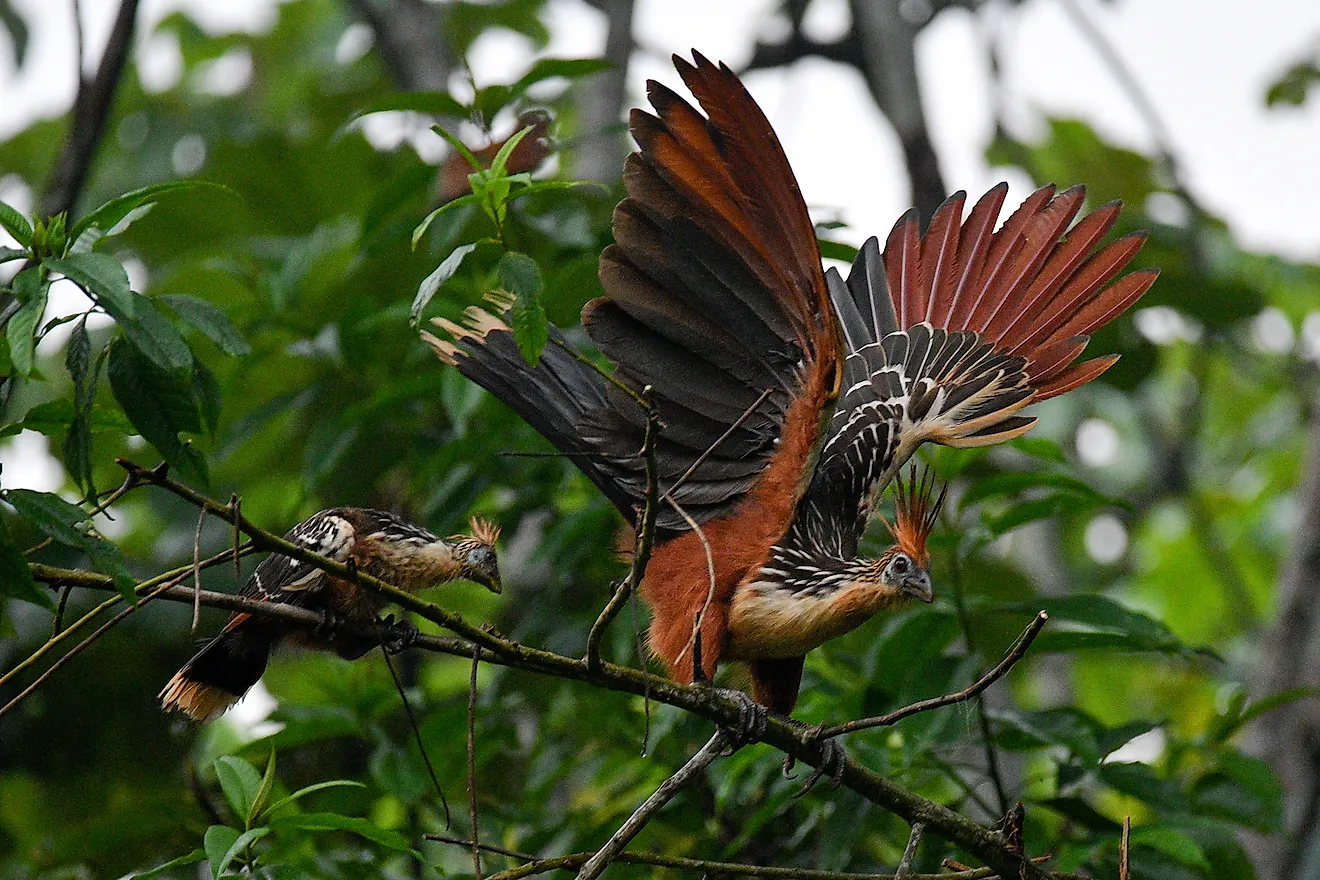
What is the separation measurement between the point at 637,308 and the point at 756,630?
78 cm

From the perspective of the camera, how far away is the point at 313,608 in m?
2.74

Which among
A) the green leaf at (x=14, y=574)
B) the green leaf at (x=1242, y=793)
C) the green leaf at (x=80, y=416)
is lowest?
the green leaf at (x=1242, y=793)

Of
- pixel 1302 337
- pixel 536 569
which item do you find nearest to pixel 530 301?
pixel 536 569

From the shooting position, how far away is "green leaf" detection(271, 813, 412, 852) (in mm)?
2455

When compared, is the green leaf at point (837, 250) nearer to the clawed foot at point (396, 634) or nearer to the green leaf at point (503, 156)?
the green leaf at point (503, 156)

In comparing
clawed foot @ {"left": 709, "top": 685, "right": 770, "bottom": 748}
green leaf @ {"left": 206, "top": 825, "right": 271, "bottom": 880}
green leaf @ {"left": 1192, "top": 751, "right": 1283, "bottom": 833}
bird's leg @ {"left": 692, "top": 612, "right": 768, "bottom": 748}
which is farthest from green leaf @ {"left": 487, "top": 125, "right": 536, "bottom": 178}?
green leaf @ {"left": 1192, "top": 751, "right": 1283, "bottom": 833}

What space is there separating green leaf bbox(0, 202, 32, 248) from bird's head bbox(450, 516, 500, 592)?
1.02m

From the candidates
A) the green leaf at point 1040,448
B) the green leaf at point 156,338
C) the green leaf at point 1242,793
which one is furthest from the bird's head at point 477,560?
the green leaf at point 1242,793

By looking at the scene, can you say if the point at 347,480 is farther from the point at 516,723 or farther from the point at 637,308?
the point at 637,308

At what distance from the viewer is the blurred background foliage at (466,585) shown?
11.5ft

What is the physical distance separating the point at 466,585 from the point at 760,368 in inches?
58.7

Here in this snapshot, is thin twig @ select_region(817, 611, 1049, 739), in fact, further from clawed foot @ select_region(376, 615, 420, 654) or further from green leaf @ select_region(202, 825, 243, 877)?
green leaf @ select_region(202, 825, 243, 877)

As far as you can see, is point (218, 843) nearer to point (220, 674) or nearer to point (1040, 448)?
point (220, 674)

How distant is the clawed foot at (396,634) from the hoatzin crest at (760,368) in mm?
470
